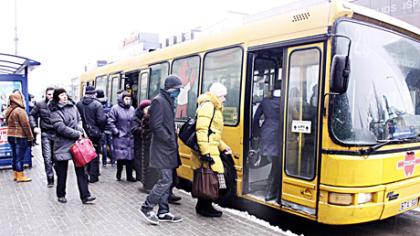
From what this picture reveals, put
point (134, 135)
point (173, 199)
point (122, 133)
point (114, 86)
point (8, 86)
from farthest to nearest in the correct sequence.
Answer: point (114, 86) < point (8, 86) < point (122, 133) < point (134, 135) < point (173, 199)

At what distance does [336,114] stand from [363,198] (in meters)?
1.02

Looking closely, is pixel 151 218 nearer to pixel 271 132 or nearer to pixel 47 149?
pixel 271 132

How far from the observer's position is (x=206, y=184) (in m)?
5.11

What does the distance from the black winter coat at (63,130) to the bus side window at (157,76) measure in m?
2.76

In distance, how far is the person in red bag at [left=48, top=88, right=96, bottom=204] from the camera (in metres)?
5.68

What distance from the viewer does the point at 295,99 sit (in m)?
4.98

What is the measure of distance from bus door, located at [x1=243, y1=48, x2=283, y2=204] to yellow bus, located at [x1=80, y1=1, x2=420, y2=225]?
44mm

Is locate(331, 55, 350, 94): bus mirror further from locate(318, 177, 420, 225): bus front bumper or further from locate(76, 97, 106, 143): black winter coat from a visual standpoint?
locate(76, 97, 106, 143): black winter coat

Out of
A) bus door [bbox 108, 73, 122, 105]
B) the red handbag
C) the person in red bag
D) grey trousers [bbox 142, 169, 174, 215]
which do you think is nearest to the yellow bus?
grey trousers [bbox 142, 169, 174, 215]

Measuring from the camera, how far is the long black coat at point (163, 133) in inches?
194

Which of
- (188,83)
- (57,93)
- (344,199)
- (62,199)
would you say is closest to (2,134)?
(62,199)

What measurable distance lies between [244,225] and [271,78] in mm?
2634

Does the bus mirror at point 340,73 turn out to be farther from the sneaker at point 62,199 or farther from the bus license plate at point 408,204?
the sneaker at point 62,199

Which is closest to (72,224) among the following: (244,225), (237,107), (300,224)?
(244,225)
